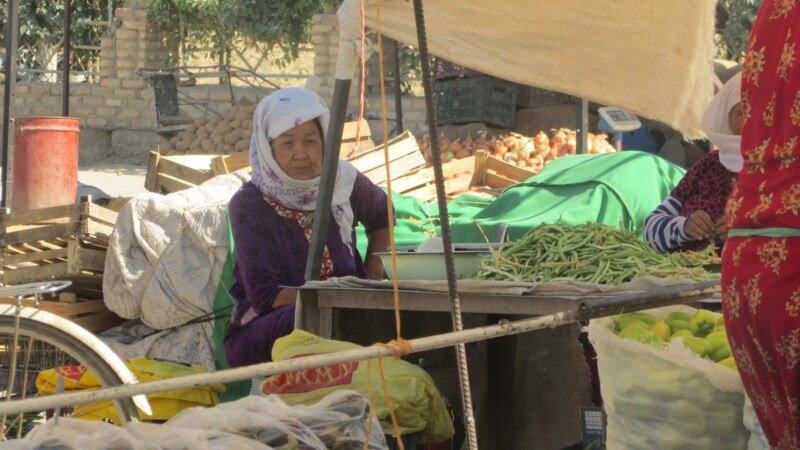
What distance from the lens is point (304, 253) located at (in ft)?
14.4

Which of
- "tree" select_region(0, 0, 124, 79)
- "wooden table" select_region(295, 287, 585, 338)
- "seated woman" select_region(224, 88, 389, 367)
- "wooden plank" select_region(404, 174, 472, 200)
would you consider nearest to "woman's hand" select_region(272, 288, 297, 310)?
"seated woman" select_region(224, 88, 389, 367)

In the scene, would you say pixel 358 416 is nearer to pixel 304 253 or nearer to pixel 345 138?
pixel 304 253

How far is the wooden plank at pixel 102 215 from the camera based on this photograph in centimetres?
558

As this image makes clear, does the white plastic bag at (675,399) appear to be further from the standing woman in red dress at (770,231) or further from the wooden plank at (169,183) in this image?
the wooden plank at (169,183)

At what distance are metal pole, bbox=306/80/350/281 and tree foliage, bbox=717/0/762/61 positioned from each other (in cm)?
1228

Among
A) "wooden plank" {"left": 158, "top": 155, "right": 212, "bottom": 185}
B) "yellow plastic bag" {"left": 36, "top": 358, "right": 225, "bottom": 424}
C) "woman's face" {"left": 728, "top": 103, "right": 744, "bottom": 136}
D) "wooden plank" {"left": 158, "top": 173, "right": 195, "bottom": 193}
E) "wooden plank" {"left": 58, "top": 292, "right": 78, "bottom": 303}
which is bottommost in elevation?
"yellow plastic bag" {"left": 36, "top": 358, "right": 225, "bottom": 424}

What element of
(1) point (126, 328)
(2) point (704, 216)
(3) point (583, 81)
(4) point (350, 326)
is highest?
(3) point (583, 81)

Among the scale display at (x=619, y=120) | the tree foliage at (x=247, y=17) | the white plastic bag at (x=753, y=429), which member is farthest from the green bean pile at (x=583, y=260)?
the tree foliage at (x=247, y=17)

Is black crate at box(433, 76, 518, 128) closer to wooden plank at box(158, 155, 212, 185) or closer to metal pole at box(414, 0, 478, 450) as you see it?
wooden plank at box(158, 155, 212, 185)

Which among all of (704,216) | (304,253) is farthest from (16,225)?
(704,216)

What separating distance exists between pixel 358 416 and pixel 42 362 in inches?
87.2

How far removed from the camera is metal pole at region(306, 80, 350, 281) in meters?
4.02

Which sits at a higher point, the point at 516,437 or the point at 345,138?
the point at 345,138

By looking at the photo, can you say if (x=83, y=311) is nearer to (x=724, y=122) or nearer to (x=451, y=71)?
(x=724, y=122)
